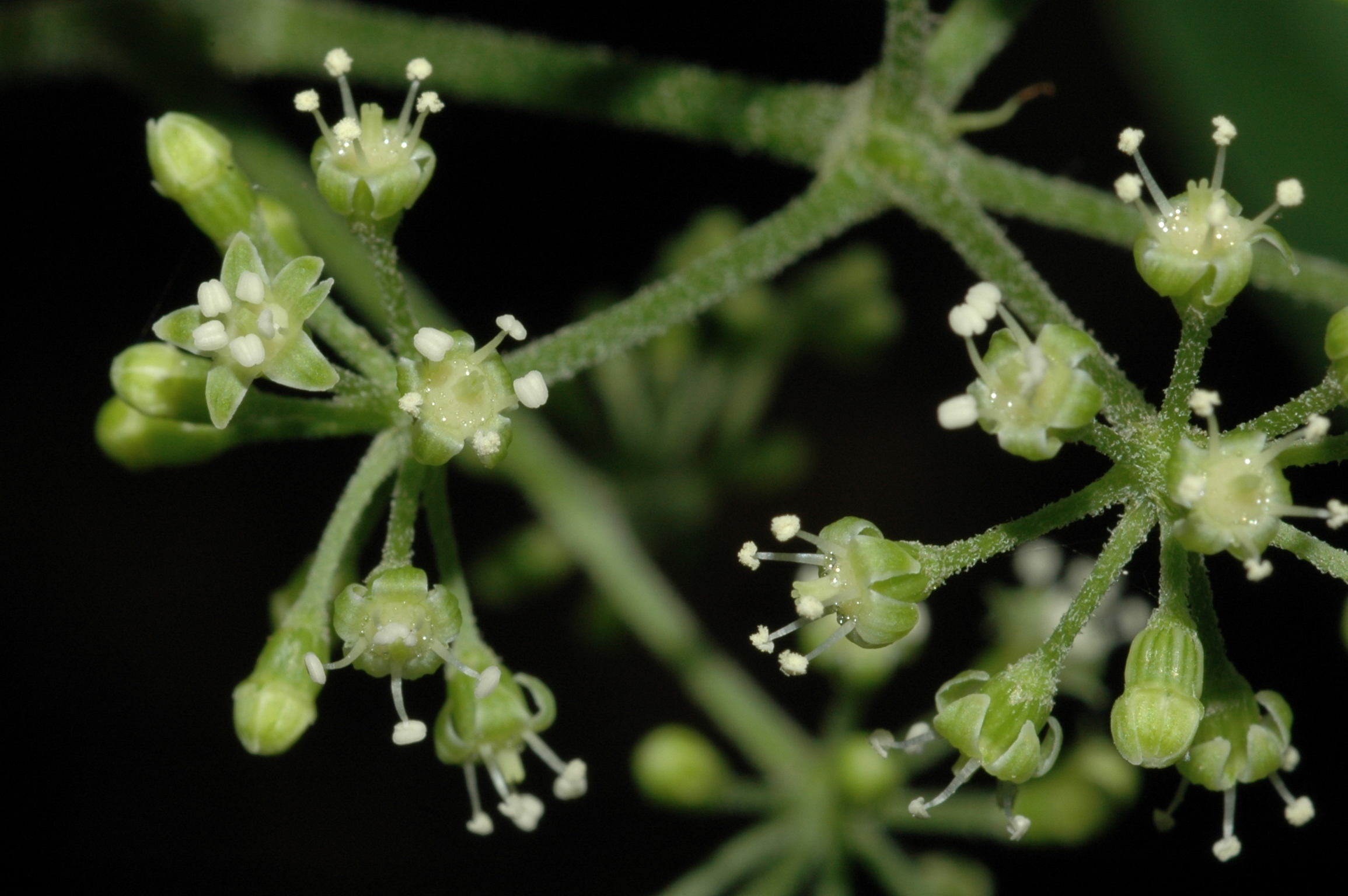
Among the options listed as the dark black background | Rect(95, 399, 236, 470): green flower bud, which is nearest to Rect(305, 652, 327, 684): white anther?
Rect(95, 399, 236, 470): green flower bud

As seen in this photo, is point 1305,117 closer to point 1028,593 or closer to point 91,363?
point 1028,593

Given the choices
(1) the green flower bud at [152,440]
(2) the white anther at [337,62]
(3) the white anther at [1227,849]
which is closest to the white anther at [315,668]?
(1) the green flower bud at [152,440]

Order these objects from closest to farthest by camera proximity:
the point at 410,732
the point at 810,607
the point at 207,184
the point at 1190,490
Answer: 1. the point at 1190,490
2. the point at 810,607
3. the point at 410,732
4. the point at 207,184

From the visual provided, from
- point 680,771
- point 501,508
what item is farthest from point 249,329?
point 501,508

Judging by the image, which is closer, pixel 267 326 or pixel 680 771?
pixel 267 326

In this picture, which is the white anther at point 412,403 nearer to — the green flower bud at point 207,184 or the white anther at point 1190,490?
the green flower bud at point 207,184

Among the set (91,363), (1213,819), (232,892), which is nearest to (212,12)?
(91,363)

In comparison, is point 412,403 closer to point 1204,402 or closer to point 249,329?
point 249,329
